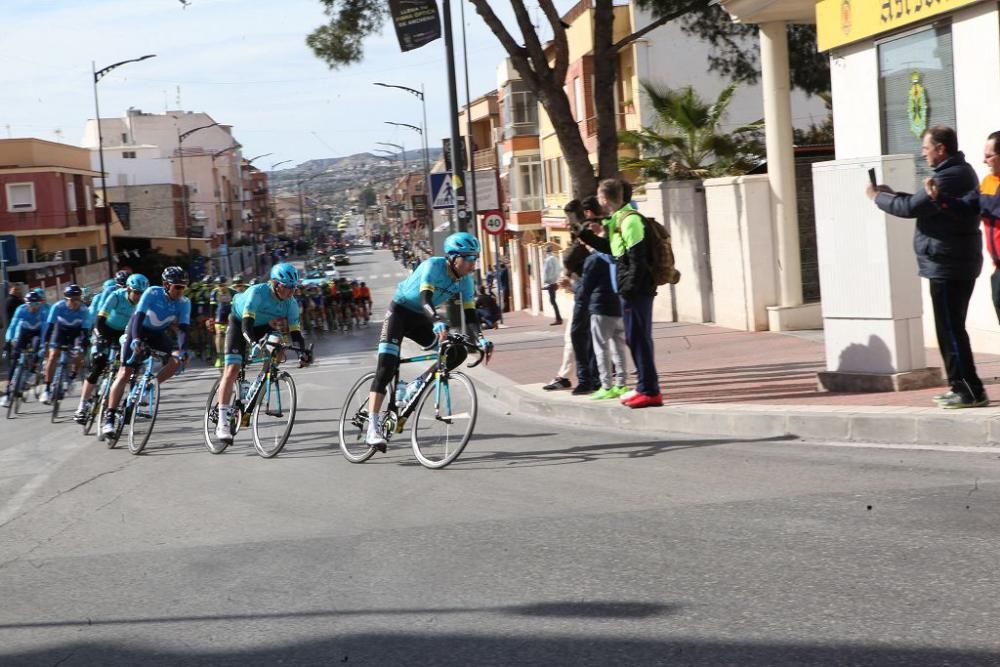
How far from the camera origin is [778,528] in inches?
267

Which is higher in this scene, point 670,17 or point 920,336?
point 670,17

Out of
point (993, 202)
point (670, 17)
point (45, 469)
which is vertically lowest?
point (45, 469)

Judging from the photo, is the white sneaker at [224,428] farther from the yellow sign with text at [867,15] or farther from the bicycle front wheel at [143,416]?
the yellow sign with text at [867,15]

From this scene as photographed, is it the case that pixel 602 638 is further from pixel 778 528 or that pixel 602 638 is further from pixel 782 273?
pixel 782 273

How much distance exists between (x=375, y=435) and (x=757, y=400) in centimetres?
352

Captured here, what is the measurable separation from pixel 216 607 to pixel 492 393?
9850 millimetres

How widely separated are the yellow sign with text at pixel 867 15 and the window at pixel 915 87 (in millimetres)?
235

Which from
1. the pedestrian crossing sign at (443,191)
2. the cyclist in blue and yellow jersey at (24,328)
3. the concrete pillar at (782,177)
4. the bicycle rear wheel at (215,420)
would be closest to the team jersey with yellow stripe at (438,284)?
the bicycle rear wheel at (215,420)

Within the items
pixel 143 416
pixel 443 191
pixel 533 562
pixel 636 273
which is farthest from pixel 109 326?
pixel 443 191

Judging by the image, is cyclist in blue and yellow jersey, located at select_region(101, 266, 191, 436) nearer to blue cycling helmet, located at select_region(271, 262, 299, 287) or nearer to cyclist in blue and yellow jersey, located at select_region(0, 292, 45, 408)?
blue cycling helmet, located at select_region(271, 262, 299, 287)

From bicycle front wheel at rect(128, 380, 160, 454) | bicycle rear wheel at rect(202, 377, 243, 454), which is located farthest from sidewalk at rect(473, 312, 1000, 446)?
bicycle front wheel at rect(128, 380, 160, 454)

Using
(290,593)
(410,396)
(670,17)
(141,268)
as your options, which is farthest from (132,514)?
(141,268)

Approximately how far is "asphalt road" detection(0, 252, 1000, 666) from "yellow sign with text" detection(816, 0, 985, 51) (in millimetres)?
6343

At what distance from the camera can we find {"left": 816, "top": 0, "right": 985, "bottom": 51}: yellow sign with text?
14086 mm
